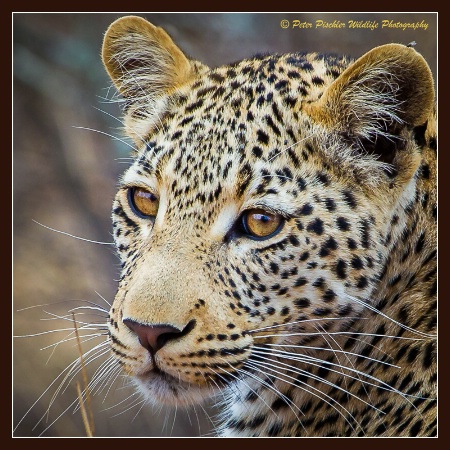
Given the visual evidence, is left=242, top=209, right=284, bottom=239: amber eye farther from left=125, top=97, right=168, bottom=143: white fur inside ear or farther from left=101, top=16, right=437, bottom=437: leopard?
left=125, top=97, right=168, bottom=143: white fur inside ear

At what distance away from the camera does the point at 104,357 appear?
16.6ft

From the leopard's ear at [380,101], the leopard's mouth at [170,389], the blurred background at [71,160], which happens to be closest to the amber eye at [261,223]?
the leopard's ear at [380,101]

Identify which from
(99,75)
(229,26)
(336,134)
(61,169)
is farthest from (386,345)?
(61,169)

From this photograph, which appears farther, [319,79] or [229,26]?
[229,26]

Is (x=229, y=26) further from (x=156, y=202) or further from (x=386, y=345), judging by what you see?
(x=386, y=345)

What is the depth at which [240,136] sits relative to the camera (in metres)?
4.65

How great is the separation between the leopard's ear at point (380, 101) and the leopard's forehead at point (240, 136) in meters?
0.19

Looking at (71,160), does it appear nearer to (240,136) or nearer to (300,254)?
(240,136)


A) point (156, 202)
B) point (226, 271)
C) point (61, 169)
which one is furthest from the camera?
point (61, 169)

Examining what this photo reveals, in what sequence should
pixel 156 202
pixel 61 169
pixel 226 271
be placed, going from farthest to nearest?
1. pixel 61 169
2. pixel 156 202
3. pixel 226 271

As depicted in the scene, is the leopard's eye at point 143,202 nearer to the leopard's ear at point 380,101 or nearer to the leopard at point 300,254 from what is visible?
the leopard at point 300,254

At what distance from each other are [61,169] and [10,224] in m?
1.64

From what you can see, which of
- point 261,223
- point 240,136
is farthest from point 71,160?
point 261,223

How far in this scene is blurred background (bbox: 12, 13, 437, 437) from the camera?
5.73m
